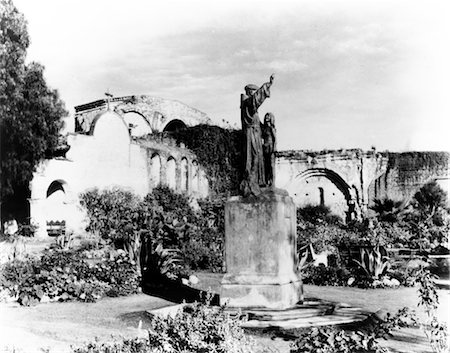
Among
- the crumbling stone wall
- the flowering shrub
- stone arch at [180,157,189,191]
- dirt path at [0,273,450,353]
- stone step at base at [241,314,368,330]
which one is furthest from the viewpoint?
the crumbling stone wall

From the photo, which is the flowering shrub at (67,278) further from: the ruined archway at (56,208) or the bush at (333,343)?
the ruined archway at (56,208)

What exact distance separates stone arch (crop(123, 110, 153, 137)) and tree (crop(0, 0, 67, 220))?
7524mm

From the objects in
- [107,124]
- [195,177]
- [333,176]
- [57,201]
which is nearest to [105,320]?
[57,201]

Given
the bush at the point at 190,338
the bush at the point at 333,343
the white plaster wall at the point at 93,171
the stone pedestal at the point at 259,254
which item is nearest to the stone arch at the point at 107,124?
the white plaster wall at the point at 93,171

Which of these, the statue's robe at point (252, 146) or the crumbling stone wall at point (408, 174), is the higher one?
the crumbling stone wall at point (408, 174)

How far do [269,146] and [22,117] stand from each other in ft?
37.7

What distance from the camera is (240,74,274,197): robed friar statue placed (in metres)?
7.43

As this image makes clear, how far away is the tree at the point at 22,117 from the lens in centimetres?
1502

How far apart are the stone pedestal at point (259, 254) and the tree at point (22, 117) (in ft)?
30.7

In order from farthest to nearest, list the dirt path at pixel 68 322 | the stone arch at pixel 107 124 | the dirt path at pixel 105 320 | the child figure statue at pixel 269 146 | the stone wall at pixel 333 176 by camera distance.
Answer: the stone wall at pixel 333 176 → the stone arch at pixel 107 124 → the child figure statue at pixel 269 146 → the dirt path at pixel 68 322 → the dirt path at pixel 105 320

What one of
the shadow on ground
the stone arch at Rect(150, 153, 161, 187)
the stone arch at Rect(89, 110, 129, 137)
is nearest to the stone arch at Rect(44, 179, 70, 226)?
the stone arch at Rect(89, 110, 129, 137)

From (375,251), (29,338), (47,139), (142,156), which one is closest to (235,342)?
(29,338)

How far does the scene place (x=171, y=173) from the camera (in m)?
24.6

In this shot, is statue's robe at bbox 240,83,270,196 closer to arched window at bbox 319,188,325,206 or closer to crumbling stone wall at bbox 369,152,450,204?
arched window at bbox 319,188,325,206
